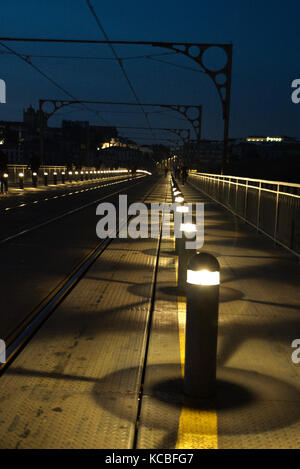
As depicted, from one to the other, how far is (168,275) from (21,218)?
31.0 ft

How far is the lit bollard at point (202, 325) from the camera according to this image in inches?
158

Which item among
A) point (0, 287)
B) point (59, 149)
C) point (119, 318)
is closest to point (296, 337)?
point (119, 318)

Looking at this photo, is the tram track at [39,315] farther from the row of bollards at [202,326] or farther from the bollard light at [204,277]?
the bollard light at [204,277]

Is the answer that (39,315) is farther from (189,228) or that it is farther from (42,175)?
(42,175)

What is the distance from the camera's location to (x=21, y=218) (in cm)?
1714

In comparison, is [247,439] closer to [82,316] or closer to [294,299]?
[82,316]

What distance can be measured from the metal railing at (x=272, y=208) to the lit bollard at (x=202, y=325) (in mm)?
6243

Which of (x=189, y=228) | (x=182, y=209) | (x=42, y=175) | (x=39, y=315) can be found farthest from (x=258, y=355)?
(x=42, y=175)

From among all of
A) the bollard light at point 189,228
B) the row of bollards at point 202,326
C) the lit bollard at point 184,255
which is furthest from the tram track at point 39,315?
the row of bollards at point 202,326

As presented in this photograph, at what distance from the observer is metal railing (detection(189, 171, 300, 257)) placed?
10.5 metres

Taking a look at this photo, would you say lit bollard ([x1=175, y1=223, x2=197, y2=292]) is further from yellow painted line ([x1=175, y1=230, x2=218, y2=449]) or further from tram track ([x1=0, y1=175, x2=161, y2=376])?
yellow painted line ([x1=175, y1=230, x2=218, y2=449])

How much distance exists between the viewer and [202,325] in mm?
4047

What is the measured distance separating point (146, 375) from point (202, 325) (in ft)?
2.40
